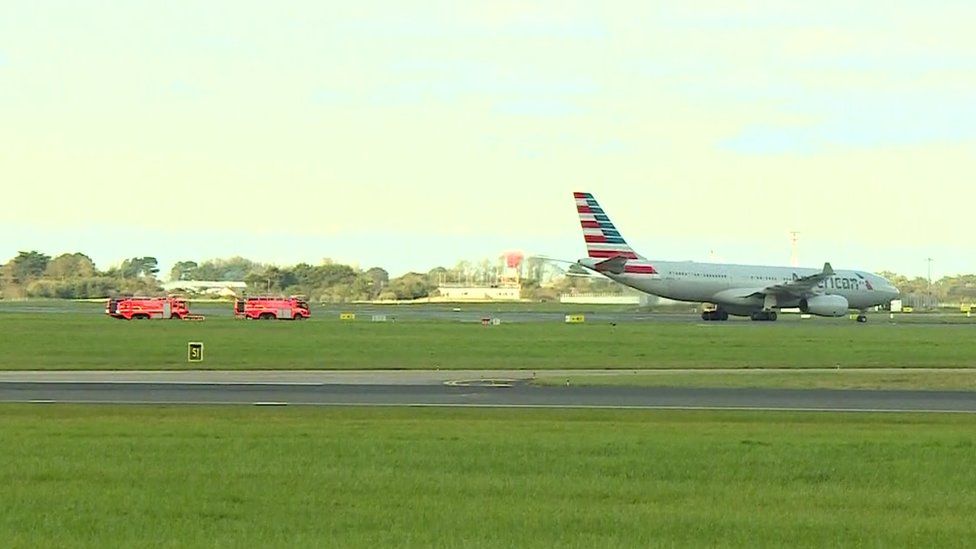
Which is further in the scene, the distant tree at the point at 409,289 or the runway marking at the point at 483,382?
the distant tree at the point at 409,289

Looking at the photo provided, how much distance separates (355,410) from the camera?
26.8 m

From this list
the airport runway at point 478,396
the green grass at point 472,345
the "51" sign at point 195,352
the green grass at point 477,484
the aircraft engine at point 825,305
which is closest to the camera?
the green grass at point 477,484

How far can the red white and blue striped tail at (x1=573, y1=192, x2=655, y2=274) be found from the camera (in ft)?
295

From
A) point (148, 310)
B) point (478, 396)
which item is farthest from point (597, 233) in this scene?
point (478, 396)

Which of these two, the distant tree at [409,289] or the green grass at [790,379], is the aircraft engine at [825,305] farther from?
the distant tree at [409,289]

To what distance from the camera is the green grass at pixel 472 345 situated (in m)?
45.8

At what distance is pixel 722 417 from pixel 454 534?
14.2m

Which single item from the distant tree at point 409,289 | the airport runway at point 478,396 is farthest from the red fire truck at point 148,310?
the distant tree at point 409,289

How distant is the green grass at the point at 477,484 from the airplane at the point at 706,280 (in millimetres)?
66107

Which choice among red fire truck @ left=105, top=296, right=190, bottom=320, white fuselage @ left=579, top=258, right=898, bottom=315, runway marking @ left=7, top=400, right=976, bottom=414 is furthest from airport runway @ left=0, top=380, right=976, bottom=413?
red fire truck @ left=105, top=296, right=190, bottom=320

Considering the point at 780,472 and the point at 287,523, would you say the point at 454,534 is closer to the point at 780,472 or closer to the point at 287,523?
the point at 287,523

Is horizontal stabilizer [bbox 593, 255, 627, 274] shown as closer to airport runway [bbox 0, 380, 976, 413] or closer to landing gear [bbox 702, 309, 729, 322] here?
landing gear [bbox 702, 309, 729, 322]

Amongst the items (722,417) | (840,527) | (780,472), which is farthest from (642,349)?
(840,527)

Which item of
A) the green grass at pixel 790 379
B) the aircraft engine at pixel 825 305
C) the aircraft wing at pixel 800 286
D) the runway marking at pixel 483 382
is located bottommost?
the runway marking at pixel 483 382
